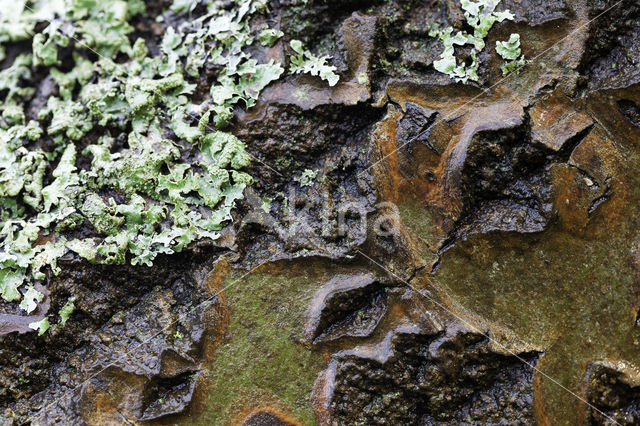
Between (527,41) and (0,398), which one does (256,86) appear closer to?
(527,41)

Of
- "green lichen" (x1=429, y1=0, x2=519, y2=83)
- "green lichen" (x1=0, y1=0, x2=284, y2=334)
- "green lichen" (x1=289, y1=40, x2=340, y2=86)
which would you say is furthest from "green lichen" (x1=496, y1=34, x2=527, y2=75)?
"green lichen" (x1=0, y1=0, x2=284, y2=334)

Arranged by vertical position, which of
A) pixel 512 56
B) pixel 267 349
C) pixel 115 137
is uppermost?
pixel 512 56

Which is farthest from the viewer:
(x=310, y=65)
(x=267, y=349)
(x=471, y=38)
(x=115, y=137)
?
(x=115, y=137)

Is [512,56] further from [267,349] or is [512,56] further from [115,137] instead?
[115,137]

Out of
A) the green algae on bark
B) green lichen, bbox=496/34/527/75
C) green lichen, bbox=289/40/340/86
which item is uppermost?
green lichen, bbox=496/34/527/75

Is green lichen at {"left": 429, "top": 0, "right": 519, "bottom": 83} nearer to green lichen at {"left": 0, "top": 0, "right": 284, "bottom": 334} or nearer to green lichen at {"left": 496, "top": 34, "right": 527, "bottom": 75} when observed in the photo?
green lichen at {"left": 496, "top": 34, "right": 527, "bottom": 75}

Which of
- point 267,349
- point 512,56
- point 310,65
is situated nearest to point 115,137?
point 310,65

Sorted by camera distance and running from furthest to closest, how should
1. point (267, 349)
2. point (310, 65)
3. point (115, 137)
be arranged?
point (115, 137)
point (310, 65)
point (267, 349)

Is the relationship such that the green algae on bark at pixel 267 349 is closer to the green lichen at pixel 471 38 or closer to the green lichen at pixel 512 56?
the green lichen at pixel 471 38
